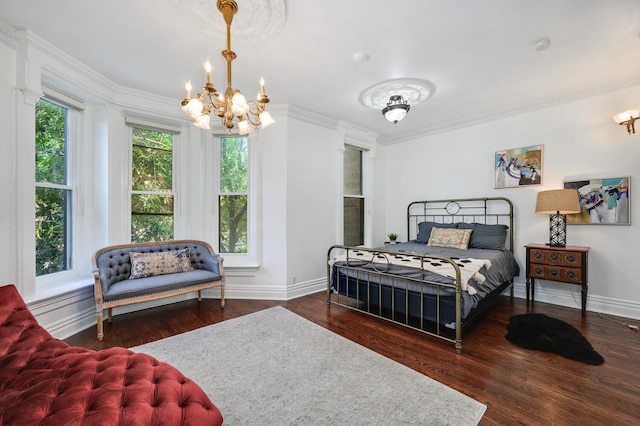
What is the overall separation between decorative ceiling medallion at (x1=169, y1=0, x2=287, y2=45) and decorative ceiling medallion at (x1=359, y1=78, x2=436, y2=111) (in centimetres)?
149

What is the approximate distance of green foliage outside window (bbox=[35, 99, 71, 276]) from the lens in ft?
9.48

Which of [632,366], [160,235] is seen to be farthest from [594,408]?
[160,235]

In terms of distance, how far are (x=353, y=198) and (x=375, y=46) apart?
2890 mm

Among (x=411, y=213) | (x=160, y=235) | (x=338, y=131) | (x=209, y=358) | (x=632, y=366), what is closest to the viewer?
(x=632, y=366)

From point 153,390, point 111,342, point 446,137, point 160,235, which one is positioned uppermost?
point 446,137

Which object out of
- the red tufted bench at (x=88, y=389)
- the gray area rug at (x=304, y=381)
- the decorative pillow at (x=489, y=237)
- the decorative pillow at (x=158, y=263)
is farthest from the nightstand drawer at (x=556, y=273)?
the decorative pillow at (x=158, y=263)

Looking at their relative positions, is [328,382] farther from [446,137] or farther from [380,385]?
[446,137]

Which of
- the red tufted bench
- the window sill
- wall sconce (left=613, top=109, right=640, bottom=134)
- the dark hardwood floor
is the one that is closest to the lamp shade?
wall sconce (left=613, top=109, right=640, bottom=134)

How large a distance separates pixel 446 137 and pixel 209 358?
4746 mm

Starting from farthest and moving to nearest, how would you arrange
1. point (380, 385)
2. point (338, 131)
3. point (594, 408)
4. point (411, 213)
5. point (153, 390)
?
point (411, 213), point (338, 131), point (380, 385), point (594, 408), point (153, 390)

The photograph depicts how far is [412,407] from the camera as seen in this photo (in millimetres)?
1760

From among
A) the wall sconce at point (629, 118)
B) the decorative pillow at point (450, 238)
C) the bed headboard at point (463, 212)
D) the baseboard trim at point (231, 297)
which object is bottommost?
the baseboard trim at point (231, 297)

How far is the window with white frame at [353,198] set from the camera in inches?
199

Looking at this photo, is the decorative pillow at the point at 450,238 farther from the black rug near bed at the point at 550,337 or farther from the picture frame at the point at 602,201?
the picture frame at the point at 602,201
